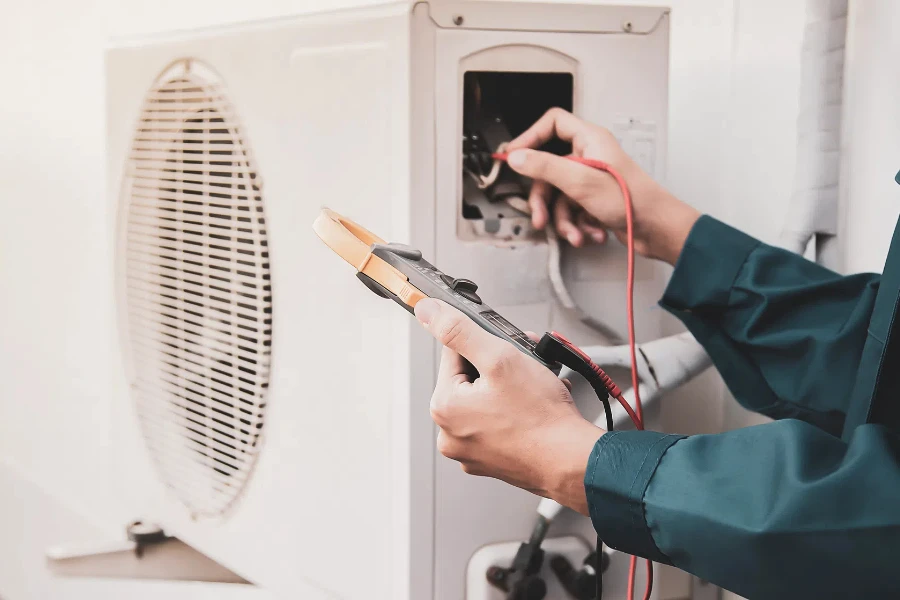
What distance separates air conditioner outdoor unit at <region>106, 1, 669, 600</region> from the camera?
0.71 meters

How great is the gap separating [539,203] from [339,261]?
0.18 metres

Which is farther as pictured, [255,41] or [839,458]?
[255,41]

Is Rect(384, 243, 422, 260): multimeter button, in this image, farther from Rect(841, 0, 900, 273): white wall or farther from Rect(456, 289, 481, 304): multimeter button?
Rect(841, 0, 900, 273): white wall

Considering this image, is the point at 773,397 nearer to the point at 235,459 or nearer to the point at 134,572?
the point at 235,459

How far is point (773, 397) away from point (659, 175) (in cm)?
22

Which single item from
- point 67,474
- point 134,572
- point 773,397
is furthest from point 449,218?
point 67,474

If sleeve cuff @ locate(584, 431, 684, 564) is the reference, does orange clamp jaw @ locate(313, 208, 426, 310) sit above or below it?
above

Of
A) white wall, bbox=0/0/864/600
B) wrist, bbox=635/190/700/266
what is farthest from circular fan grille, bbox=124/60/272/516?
wrist, bbox=635/190/700/266

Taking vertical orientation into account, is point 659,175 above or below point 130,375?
above

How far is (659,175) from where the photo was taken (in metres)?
0.79

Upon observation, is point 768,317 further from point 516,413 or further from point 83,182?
point 83,182

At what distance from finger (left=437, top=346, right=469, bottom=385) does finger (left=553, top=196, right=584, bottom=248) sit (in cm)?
22

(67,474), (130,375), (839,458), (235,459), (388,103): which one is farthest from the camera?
(67,474)

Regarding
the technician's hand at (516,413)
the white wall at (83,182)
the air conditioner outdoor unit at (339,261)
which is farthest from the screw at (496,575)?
the white wall at (83,182)
